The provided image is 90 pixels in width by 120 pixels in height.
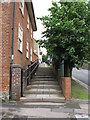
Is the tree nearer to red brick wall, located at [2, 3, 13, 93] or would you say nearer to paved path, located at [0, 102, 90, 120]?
red brick wall, located at [2, 3, 13, 93]

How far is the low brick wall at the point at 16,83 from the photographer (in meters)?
7.25

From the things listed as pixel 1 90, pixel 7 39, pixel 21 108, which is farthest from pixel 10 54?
pixel 21 108

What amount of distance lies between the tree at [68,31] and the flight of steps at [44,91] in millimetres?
1383

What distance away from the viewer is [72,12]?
25.8 ft

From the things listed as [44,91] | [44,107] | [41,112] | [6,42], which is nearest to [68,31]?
A: [6,42]

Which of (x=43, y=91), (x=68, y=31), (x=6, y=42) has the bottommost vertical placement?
(x=43, y=91)

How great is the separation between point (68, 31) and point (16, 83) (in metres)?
3.79

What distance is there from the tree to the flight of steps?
54.4 inches

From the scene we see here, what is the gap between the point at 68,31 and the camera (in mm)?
7688

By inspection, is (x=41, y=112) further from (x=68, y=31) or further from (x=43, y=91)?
(x=68, y=31)

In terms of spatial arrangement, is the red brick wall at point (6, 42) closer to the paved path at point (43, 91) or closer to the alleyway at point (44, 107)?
the alleyway at point (44, 107)

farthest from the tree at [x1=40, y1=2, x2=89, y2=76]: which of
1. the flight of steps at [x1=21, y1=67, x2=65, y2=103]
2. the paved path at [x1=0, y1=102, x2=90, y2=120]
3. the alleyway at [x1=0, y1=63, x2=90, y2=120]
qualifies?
the paved path at [x1=0, y1=102, x2=90, y2=120]

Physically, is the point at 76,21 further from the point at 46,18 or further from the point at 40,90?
the point at 40,90

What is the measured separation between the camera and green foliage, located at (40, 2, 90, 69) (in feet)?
25.1
